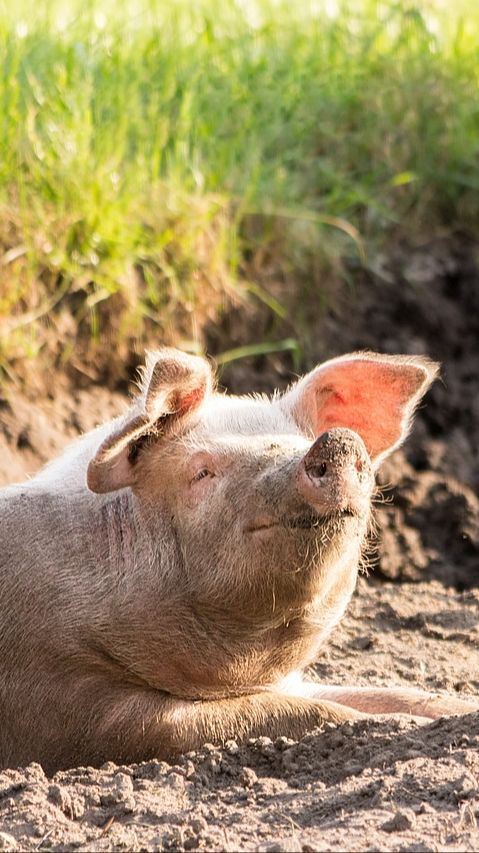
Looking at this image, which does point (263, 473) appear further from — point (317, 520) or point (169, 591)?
point (169, 591)

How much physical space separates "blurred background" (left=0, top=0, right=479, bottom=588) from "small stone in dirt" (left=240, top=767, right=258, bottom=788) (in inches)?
95.1

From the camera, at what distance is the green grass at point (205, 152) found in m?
6.38

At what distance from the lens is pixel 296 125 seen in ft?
24.9

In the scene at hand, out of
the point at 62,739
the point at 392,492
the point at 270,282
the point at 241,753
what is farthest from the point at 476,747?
the point at 270,282

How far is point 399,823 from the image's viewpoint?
309cm

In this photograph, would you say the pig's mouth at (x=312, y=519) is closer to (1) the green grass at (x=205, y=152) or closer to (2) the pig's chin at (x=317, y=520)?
(2) the pig's chin at (x=317, y=520)

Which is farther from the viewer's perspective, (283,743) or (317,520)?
(283,743)

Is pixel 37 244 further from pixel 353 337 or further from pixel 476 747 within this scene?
pixel 476 747

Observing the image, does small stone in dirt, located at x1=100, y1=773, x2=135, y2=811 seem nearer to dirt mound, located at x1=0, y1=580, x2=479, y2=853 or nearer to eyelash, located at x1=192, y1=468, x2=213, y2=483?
dirt mound, located at x1=0, y1=580, x2=479, y2=853

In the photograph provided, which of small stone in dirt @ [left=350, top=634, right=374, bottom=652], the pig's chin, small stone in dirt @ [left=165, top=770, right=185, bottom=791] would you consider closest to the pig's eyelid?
the pig's chin

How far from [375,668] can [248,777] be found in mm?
1629

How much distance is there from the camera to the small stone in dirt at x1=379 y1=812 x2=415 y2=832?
309 cm

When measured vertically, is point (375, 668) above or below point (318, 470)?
below

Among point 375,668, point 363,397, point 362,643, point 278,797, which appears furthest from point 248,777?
point 362,643
